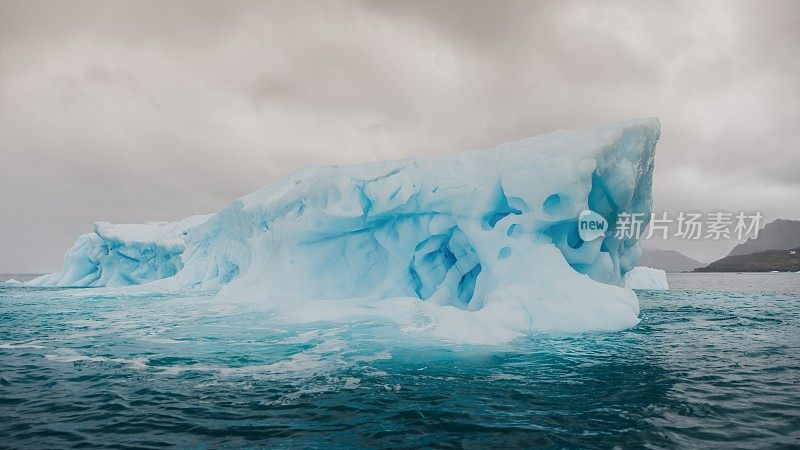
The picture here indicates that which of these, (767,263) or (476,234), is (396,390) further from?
(767,263)

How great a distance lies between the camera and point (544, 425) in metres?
5.42

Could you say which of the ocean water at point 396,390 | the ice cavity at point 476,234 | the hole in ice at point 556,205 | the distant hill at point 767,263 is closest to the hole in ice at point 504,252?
the ice cavity at point 476,234

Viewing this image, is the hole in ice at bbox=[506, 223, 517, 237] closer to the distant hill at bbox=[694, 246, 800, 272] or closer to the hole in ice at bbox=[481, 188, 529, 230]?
the hole in ice at bbox=[481, 188, 529, 230]

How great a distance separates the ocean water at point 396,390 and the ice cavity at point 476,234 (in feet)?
6.78

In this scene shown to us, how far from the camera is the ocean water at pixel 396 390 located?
518 cm

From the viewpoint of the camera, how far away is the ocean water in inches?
204

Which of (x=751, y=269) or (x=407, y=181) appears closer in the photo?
(x=407, y=181)

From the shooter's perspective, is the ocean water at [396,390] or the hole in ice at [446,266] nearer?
the ocean water at [396,390]

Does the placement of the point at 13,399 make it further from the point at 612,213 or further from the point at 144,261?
the point at 144,261

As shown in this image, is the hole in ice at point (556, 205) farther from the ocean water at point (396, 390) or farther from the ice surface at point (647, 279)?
the ice surface at point (647, 279)

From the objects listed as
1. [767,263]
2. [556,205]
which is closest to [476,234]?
[556,205]

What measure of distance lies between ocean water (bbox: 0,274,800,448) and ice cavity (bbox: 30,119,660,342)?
6.78ft

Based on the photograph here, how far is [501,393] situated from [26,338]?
13.7 m

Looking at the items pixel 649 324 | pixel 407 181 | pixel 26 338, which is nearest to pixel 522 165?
pixel 407 181
